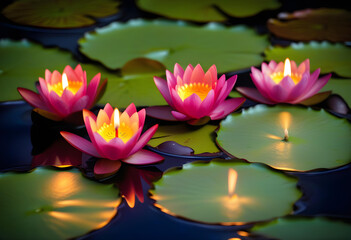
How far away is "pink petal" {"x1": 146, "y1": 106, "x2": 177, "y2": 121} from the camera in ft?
5.88

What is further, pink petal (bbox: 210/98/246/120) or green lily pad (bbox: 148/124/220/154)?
pink petal (bbox: 210/98/246/120)

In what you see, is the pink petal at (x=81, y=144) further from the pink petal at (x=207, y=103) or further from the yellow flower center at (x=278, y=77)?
the yellow flower center at (x=278, y=77)

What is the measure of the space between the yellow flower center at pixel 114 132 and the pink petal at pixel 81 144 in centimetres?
6

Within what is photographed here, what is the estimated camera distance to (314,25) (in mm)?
2627

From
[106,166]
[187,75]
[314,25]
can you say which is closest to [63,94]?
[106,166]

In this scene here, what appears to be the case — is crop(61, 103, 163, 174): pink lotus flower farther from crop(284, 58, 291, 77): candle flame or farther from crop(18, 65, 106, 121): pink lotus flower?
crop(284, 58, 291, 77): candle flame

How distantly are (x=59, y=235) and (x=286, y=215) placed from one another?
0.63 meters

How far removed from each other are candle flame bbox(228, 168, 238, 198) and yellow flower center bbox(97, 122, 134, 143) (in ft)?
1.18

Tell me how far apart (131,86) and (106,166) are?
0.61 meters

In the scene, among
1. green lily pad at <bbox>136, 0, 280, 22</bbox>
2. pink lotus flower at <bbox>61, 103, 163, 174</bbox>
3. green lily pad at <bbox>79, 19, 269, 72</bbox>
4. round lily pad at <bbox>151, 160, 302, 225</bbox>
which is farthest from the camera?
green lily pad at <bbox>136, 0, 280, 22</bbox>

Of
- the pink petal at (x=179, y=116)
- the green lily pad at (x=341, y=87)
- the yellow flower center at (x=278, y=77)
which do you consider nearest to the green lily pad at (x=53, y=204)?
the pink petal at (x=179, y=116)

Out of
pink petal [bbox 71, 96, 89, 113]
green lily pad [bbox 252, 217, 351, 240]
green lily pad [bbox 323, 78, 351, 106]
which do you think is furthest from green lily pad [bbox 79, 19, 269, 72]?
green lily pad [bbox 252, 217, 351, 240]

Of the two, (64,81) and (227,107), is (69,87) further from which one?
(227,107)

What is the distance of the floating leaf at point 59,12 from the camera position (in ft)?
8.86
